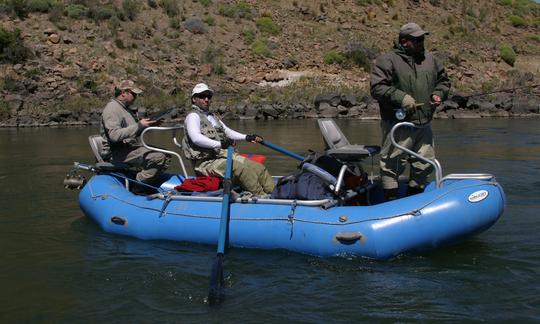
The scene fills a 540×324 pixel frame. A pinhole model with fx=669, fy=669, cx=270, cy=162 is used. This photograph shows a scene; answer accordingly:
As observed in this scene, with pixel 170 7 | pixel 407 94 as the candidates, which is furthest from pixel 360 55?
pixel 407 94

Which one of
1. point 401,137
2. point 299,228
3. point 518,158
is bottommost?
point 518,158

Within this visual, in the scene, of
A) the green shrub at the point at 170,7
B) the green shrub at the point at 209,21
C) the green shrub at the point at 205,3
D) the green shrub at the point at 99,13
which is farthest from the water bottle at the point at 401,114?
the green shrub at the point at 205,3

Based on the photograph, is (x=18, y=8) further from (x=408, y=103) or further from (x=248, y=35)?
(x=408, y=103)

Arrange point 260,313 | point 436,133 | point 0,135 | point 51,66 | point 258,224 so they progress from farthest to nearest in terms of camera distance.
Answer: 1. point 51,66
2. point 0,135
3. point 436,133
4. point 258,224
5. point 260,313

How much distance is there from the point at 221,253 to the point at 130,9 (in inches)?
1262

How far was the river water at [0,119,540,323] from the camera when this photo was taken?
4879 millimetres

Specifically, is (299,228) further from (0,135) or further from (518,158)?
(0,135)

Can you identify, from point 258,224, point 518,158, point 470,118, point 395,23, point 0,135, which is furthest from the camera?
point 395,23

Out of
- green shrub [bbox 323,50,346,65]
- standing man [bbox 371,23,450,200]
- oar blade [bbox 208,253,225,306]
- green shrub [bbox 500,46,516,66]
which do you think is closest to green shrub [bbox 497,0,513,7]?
green shrub [bbox 500,46,516,66]

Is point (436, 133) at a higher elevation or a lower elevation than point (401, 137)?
lower

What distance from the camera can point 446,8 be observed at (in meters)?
45.2

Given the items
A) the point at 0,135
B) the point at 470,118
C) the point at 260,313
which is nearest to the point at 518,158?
the point at 260,313

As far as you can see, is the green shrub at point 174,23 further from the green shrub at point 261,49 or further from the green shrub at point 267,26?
the green shrub at point 267,26

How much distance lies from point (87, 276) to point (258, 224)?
161cm
